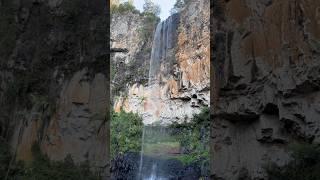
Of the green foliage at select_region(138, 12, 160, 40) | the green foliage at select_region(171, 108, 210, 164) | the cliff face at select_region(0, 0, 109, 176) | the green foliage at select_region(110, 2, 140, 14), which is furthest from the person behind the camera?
the green foliage at select_region(110, 2, 140, 14)

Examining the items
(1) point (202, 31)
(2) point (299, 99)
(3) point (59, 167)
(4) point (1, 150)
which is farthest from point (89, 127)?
(1) point (202, 31)

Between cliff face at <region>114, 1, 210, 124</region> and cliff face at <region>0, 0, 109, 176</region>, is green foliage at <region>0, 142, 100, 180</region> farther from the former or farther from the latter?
cliff face at <region>114, 1, 210, 124</region>

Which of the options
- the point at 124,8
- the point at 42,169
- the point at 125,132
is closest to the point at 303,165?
the point at 42,169

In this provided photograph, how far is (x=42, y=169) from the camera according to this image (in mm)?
6055

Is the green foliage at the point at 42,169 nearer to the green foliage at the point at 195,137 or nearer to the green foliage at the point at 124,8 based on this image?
the green foliage at the point at 195,137

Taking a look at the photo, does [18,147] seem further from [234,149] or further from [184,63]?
[184,63]

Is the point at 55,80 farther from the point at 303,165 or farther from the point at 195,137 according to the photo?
the point at 195,137

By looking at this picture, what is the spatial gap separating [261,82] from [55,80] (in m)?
3.03

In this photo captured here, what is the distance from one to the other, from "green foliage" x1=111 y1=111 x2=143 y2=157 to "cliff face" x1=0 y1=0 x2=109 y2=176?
10708 millimetres

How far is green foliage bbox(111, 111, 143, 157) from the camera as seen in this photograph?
18.5 metres

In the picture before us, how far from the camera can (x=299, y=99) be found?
16.9 feet

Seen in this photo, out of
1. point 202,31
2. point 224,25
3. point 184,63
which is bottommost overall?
point 224,25

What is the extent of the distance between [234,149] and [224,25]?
6.35 feet

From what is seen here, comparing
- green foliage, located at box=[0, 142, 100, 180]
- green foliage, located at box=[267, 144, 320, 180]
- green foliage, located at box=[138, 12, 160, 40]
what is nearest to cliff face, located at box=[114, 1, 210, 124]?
green foliage, located at box=[138, 12, 160, 40]
